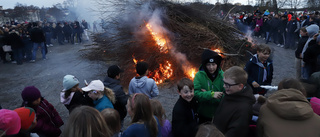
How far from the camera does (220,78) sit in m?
3.13

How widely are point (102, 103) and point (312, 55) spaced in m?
5.49

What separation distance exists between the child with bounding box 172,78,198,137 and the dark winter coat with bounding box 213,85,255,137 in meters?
0.38

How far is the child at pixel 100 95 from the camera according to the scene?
308 centimetres

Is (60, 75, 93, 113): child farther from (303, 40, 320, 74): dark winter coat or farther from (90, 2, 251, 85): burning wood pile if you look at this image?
(303, 40, 320, 74): dark winter coat

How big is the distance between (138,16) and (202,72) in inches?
199

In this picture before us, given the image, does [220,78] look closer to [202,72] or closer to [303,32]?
[202,72]

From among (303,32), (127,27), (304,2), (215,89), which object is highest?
(304,2)

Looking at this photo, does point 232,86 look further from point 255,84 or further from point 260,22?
point 260,22

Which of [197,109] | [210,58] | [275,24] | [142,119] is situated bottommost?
[197,109]

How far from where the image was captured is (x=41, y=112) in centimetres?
310

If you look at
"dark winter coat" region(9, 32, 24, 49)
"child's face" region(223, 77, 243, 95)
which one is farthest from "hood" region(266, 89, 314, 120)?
"dark winter coat" region(9, 32, 24, 49)

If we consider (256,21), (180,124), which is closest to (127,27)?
(180,124)

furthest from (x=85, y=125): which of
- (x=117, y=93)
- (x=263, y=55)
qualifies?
(x=263, y=55)

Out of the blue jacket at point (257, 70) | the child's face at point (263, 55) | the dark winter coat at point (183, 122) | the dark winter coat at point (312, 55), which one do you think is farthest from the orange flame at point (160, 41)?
the dark winter coat at point (183, 122)
